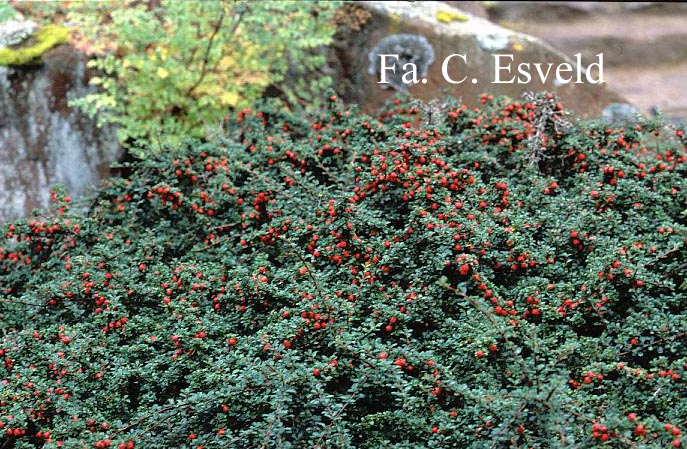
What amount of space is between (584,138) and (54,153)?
251 cm

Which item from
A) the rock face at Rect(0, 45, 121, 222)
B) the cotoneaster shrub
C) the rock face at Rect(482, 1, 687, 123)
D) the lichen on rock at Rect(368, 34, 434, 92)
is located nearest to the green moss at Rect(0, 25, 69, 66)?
the rock face at Rect(0, 45, 121, 222)

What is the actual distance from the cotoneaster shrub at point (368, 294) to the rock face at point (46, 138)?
0.66 m

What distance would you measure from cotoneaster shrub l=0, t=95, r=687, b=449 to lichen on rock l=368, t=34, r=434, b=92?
729 millimetres

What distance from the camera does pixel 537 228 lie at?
2.68 metres

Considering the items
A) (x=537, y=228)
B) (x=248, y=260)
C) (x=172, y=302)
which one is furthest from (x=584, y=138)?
(x=172, y=302)

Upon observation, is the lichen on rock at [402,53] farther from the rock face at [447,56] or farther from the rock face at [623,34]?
the rock face at [623,34]

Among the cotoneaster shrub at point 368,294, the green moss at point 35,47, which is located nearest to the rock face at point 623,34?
the cotoneaster shrub at point 368,294

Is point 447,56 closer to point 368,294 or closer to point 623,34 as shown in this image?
point 368,294

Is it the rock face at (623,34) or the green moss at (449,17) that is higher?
the green moss at (449,17)

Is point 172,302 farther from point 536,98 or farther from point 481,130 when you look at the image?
point 536,98

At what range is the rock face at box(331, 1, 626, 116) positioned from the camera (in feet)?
13.0

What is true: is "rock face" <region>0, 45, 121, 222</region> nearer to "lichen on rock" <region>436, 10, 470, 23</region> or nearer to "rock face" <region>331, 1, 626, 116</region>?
"rock face" <region>331, 1, 626, 116</region>

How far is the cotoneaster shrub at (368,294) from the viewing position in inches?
84.3

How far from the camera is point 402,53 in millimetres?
4008
